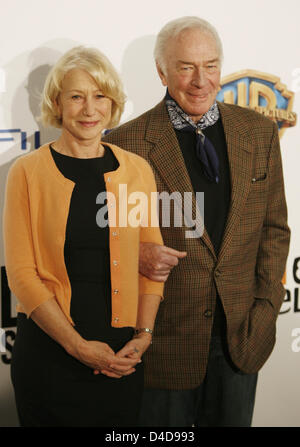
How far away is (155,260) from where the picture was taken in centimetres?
174

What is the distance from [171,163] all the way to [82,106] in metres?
0.40

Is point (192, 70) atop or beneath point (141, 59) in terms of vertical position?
beneath

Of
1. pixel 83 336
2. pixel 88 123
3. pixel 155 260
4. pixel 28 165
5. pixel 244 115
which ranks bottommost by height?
pixel 83 336

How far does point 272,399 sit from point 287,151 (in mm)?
1159

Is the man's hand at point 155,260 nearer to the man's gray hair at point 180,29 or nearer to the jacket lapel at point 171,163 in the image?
the jacket lapel at point 171,163

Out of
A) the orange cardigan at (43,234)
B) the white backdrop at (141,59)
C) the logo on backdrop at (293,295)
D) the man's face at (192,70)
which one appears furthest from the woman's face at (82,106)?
the logo on backdrop at (293,295)

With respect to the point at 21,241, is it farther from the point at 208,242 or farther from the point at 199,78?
the point at 199,78

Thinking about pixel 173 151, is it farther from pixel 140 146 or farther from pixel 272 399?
pixel 272 399

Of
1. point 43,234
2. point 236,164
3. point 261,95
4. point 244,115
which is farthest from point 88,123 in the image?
point 261,95

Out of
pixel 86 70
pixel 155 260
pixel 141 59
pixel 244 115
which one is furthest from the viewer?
pixel 141 59

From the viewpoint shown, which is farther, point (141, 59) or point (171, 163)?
point (141, 59)

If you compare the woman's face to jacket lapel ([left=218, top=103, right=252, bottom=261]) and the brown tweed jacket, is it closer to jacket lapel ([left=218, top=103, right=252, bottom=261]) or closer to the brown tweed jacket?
the brown tweed jacket

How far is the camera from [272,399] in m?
2.69

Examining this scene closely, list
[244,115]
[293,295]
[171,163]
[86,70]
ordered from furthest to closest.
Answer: [293,295] < [244,115] < [171,163] < [86,70]
